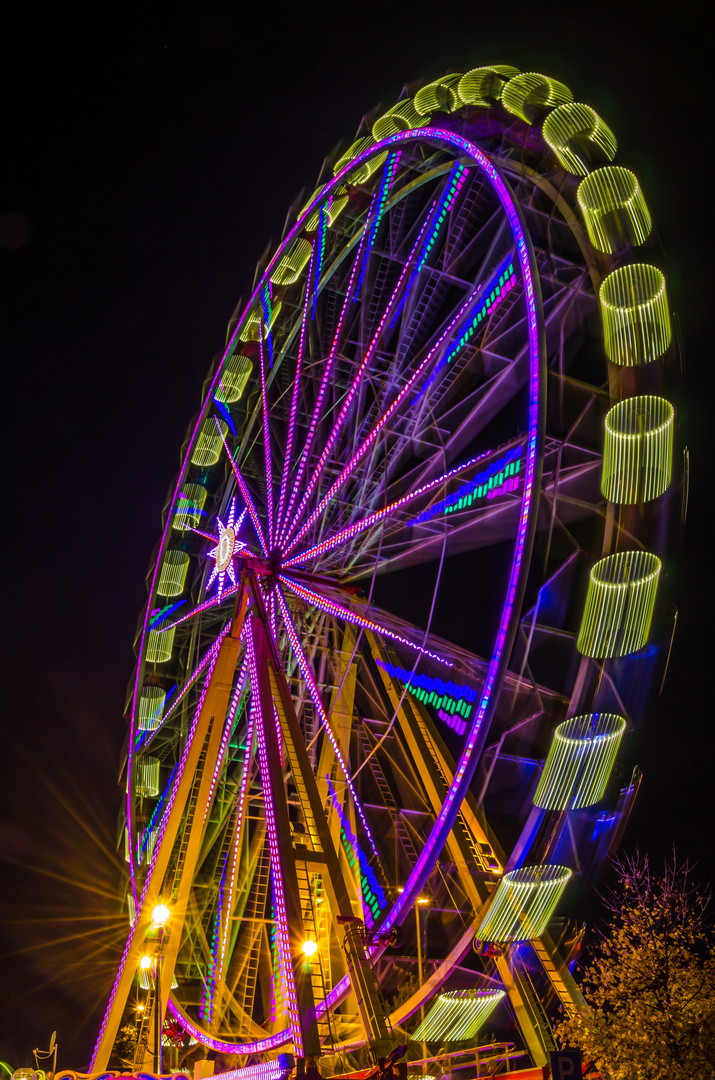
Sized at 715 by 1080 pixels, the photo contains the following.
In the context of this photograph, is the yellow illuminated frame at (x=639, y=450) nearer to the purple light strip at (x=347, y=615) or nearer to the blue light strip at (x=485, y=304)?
the blue light strip at (x=485, y=304)

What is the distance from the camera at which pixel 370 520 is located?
1218cm

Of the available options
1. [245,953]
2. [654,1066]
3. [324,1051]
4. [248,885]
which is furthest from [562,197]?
[245,953]

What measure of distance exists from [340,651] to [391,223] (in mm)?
6993

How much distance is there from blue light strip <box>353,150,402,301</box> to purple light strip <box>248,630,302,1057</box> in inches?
252

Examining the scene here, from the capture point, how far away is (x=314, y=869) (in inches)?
389

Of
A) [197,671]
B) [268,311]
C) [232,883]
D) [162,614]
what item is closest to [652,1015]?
[232,883]

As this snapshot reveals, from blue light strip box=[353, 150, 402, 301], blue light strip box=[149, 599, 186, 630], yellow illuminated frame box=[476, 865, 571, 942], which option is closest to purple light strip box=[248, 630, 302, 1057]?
yellow illuminated frame box=[476, 865, 571, 942]

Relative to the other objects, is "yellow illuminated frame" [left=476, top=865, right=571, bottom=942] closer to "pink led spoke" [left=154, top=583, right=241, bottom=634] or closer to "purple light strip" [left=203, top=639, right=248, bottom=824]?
"purple light strip" [left=203, top=639, right=248, bottom=824]

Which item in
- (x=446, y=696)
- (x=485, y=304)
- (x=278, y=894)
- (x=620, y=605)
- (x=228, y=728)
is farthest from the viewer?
(x=228, y=728)

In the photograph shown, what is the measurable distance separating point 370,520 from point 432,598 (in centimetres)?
218

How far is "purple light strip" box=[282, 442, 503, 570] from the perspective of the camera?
10.7 m

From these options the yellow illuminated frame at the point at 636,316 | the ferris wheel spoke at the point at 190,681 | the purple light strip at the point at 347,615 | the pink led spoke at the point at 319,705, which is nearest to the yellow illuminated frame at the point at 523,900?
the purple light strip at the point at 347,615

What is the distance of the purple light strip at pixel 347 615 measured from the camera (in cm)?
1029

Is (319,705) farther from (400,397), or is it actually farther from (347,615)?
(400,397)
